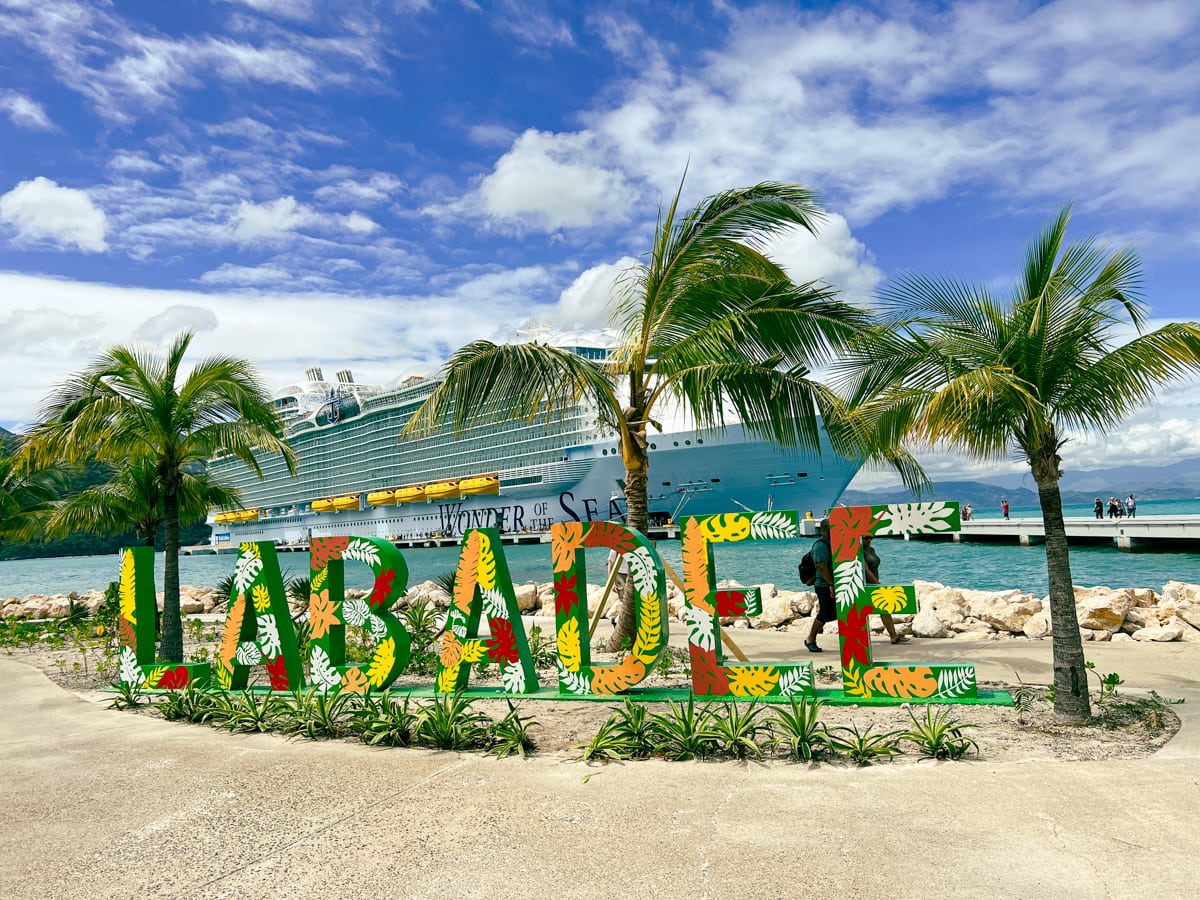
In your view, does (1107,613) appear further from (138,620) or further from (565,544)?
(138,620)

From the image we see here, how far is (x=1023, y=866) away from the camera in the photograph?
3.01 meters

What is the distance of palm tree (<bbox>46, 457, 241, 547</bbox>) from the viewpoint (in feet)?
42.1

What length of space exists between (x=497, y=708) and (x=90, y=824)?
2782 mm

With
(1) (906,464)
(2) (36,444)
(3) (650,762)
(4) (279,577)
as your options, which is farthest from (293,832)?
(2) (36,444)

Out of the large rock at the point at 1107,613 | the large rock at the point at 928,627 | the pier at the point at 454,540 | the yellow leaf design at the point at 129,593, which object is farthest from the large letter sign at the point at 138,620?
the pier at the point at 454,540

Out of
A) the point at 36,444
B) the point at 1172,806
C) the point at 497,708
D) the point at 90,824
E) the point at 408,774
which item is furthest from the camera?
the point at 36,444

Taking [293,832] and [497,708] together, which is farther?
[497,708]

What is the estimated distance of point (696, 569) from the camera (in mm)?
5879

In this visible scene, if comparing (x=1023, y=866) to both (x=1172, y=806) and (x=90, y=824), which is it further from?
(x=90, y=824)

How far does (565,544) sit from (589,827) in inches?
107

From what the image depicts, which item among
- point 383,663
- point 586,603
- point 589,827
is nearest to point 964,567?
point 586,603

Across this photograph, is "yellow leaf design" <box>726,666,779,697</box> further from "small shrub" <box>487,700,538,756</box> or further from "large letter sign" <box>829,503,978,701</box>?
"small shrub" <box>487,700,538,756</box>

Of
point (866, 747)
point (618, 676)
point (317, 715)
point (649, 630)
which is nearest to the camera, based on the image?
point (866, 747)

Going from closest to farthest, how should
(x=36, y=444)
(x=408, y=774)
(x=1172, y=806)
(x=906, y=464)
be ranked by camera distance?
(x=1172, y=806)
(x=408, y=774)
(x=906, y=464)
(x=36, y=444)
